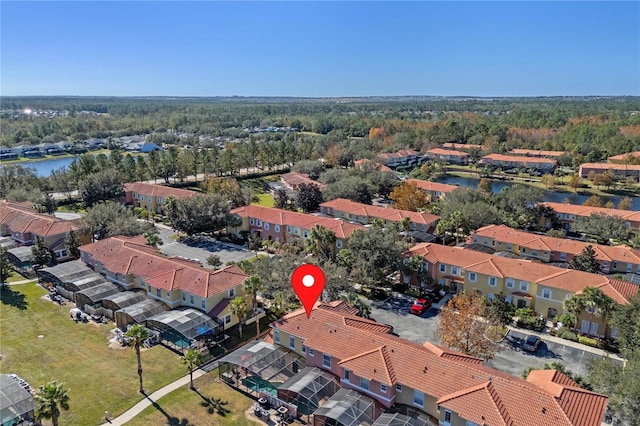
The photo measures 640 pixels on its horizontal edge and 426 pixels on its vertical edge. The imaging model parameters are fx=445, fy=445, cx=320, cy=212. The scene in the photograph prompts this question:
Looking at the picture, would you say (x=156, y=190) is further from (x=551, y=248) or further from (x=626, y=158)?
(x=626, y=158)

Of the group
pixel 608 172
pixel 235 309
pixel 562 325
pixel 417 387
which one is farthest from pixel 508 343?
pixel 608 172

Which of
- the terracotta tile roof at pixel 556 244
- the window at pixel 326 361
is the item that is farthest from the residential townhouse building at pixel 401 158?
the window at pixel 326 361

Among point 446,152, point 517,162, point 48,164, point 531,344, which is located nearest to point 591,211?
point 531,344

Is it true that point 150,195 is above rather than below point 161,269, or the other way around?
above

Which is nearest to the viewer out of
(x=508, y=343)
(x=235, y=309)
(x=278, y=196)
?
(x=235, y=309)

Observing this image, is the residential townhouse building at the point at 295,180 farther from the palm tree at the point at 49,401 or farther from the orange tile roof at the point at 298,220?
the palm tree at the point at 49,401

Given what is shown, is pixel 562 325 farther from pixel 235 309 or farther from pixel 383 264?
pixel 235 309

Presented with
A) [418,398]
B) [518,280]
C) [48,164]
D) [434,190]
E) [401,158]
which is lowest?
[48,164]
